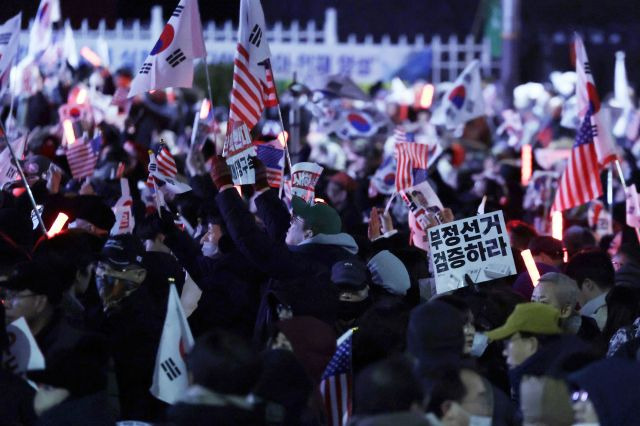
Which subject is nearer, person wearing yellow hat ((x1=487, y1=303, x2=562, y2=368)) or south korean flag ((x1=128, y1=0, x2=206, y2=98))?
person wearing yellow hat ((x1=487, y1=303, x2=562, y2=368))

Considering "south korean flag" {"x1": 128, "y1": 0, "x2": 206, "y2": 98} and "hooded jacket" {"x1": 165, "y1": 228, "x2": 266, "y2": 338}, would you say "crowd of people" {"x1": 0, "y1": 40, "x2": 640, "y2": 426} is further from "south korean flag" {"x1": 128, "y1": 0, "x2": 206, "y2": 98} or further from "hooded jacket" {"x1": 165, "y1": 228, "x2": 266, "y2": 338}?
"south korean flag" {"x1": 128, "y1": 0, "x2": 206, "y2": 98}

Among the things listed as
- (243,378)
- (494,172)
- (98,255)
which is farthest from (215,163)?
(494,172)

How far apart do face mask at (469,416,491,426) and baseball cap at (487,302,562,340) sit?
28.1 inches

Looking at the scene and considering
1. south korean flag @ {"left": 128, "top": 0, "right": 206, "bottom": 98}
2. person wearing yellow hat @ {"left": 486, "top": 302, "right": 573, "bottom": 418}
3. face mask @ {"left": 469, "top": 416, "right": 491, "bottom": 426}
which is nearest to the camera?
face mask @ {"left": 469, "top": 416, "right": 491, "bottom": 426}

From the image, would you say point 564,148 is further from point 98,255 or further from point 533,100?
point 98,255

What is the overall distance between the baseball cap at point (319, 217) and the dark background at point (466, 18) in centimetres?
2504

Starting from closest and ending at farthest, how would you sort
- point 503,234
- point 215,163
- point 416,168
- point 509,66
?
point 215,163 → point 503,234 → point 416,168 → point 509,66

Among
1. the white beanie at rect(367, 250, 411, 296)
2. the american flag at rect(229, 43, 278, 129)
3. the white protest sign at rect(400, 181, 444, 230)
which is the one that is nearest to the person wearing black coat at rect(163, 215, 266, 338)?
the white beanie at rect(367, 250, 411, 296)

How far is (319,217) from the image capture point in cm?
830

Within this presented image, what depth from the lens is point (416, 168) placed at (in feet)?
38.5

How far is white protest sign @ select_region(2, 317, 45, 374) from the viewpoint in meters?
5.95

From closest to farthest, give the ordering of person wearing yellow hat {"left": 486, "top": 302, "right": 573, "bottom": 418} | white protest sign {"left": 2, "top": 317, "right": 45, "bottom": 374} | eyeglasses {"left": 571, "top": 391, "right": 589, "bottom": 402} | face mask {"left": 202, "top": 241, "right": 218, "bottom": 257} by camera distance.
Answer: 1. eyeglasses {"left": 571, "top": 391, "right": 589, "bottom": 402}
2. white protest sign {"left": 2, "top": 317, "right": 45, "bottom": 374}
3. person wearing yellow hat {"left": 486, "top": 302, "right": 573, "bottom": 418}
4. face mask {"left": 202, "top": 241, "right": 218, "bottom": 257}

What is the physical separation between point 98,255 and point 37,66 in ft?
33.3


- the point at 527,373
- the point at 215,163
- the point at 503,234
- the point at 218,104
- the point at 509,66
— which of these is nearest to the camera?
the point at 527,373
